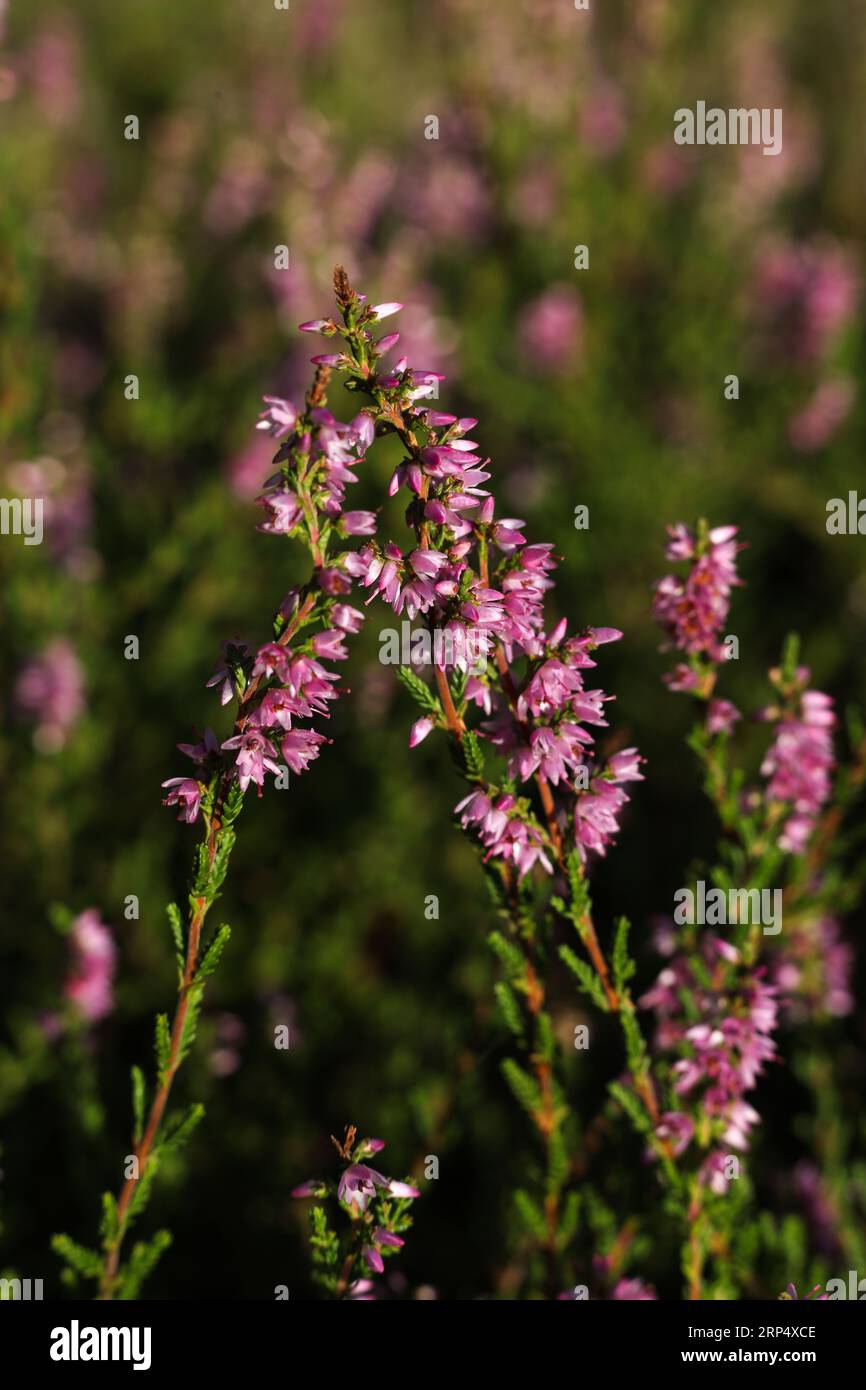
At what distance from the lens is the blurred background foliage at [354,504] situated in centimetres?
375

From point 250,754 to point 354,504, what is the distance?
3685mm

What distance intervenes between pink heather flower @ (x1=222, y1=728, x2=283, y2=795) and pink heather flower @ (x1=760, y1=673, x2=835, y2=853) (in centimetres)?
129

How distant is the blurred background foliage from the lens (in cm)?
375

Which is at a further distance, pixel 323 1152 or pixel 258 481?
pixel 258 481

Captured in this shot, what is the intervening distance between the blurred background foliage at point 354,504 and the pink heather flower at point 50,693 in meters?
0.01

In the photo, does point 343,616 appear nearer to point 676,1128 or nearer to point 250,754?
point 250,754

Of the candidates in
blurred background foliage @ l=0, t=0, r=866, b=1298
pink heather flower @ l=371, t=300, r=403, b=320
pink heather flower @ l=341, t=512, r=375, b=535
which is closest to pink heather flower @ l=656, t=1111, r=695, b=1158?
blurred background foliage @ l=0, t=0, r=866, b=1298

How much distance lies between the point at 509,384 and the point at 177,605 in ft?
7.62

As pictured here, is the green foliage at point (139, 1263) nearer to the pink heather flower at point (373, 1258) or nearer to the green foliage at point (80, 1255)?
the green foliage at point (80, 1255)

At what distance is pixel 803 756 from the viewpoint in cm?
268

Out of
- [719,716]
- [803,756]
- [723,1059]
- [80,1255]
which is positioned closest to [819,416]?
[803,756]

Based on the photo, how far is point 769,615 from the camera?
5957mm
